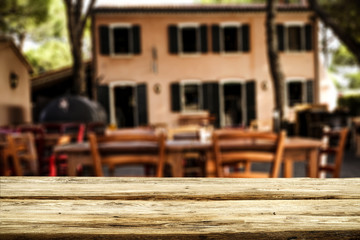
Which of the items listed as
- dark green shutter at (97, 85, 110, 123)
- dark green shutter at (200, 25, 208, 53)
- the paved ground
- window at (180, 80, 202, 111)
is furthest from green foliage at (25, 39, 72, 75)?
the paved ground

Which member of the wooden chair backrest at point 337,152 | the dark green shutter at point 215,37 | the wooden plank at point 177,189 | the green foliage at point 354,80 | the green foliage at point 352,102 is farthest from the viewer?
the green foliage at point 354,80

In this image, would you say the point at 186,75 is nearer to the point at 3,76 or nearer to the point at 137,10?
the point at 137,10

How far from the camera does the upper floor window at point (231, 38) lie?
15883 mm

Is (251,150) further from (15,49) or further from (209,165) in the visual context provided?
(15,49)

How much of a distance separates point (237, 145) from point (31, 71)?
13655mm

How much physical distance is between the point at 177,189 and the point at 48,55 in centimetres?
2636

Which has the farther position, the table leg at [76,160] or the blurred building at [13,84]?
the blurred building at [13,84]

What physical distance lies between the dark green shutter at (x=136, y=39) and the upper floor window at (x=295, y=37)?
5.60 m

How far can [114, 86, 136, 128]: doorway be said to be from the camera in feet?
51.4

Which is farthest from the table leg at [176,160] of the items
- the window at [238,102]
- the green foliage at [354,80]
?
the green foliage at [354,80]

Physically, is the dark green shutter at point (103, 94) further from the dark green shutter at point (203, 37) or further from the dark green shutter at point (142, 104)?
the dark green shutter at point (203, 37)

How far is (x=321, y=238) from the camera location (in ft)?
2.26

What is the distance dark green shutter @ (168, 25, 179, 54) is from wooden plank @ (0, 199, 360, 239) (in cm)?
1517

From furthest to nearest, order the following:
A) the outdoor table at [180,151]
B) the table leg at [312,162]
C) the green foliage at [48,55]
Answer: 1. the green foliage at [48,55]
2. the table leg at [312,162]
3. the outdoor table at [180,151]
